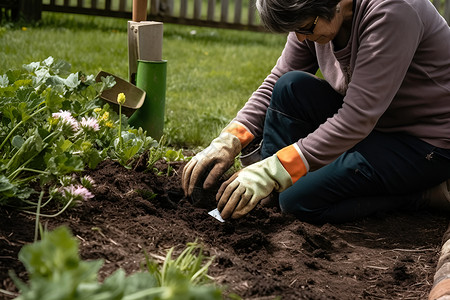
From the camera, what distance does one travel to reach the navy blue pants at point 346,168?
2672mm

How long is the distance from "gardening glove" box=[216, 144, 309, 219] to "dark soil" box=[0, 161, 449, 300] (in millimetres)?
102

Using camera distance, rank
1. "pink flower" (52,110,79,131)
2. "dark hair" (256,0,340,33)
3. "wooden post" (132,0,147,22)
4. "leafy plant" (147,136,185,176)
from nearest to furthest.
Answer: "pink flower" (52,110,79,131)
"dark hair" (256,0,340,33)
"leafy plant" (147,136,185,176)
"wooden post" (132,0,147,22)

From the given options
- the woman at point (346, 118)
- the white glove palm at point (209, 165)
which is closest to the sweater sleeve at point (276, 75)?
the woman at point (346, 118)

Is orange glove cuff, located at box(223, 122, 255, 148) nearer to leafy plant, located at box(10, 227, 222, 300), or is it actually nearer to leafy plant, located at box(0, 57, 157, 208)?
leafy plant, located at box(0, 57, 157, 208)

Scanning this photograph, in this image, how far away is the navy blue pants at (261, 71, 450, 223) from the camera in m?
2.67

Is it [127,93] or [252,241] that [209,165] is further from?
[127,93]

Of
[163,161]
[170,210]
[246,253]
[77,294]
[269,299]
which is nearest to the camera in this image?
[77,294]

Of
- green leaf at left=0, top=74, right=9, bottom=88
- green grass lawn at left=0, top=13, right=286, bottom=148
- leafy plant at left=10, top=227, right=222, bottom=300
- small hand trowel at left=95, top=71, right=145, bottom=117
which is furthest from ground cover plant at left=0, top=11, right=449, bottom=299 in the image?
green grass lawn at left=0, top=13, right=286, bottom=148

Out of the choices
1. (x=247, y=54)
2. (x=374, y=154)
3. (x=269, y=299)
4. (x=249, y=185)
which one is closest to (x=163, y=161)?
(x=249, y=185)

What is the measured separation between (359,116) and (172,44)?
15.3 ft

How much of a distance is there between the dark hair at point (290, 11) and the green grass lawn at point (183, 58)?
4.51 ft

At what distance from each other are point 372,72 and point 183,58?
3942 millimetres

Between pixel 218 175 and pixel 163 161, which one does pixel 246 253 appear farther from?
pixel 163 161

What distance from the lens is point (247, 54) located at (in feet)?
21.6
